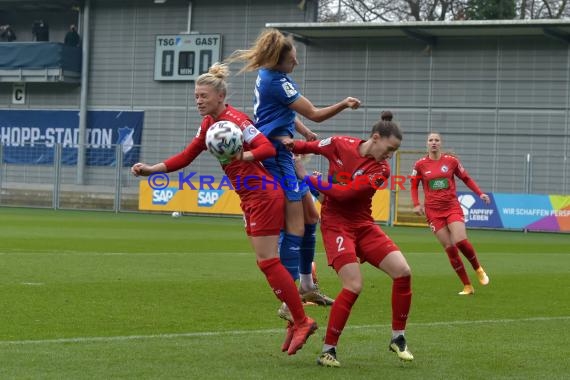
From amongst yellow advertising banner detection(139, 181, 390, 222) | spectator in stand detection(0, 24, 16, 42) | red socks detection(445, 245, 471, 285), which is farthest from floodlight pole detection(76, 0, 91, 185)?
red socks detection(445, 245, 471, 285)

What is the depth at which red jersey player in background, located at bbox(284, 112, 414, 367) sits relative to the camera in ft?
25.5

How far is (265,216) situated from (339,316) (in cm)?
90

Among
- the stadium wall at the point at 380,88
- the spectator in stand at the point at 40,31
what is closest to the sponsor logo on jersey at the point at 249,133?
the stadium wall at the point at 380,88

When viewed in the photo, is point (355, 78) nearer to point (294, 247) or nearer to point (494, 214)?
point (494, 214)

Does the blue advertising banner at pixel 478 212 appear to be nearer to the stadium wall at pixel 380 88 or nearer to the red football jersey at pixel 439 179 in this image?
the stadium wall at pixel 380 88

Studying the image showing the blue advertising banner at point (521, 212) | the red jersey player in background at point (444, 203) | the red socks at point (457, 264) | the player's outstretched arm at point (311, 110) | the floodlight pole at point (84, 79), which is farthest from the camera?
the floodlight pole at point (84, 79)

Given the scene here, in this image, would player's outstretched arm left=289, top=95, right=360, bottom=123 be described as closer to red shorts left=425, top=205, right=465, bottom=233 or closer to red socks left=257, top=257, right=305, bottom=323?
red socks left=257, top=257, right=305, bottom=323

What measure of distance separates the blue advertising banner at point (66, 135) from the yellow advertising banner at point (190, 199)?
3.89 m

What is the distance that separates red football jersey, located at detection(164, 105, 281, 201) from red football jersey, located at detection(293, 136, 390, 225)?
307mm

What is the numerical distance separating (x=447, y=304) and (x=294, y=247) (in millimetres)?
3321

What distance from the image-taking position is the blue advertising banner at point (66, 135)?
1576 inches

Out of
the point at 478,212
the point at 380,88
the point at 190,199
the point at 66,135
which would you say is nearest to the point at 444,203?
the point at 478,212

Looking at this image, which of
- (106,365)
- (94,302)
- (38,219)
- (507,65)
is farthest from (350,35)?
(106,365)

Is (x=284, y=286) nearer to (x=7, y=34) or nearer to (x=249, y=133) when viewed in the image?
(x=249, y=133)
